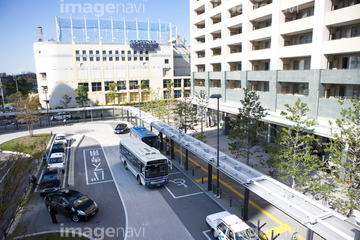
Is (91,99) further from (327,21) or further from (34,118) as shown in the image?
(327,21)

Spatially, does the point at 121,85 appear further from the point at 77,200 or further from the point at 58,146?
the point at 77,200

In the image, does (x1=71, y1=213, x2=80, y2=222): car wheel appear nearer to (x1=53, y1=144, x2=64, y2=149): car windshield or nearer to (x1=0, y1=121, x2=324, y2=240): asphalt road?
(x1=0, y1=121, x2=324, y2=240): asphalt road

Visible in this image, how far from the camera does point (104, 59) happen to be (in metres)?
73.4

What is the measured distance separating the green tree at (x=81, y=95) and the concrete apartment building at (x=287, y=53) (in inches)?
1441

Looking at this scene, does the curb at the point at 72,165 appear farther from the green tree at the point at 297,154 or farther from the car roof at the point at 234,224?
the green tree at the point at 297,154

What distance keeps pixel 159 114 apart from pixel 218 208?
83.8 feet

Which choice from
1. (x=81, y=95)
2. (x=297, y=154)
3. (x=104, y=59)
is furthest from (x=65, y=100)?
(x=297, y=154)

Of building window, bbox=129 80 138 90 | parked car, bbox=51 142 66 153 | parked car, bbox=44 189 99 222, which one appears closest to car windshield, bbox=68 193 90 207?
parked car, bbox=44 189 99 222

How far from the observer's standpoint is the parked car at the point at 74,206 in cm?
1653

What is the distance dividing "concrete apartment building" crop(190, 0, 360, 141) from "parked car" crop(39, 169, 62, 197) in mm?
22463

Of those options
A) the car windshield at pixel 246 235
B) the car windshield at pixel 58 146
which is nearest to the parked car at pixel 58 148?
the car windshield at pixel 58 146

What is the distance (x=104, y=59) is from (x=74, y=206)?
63208 mm

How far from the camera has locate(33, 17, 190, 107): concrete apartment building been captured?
226 ft

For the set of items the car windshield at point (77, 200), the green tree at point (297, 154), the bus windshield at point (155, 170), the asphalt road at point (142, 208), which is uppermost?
the green tree at point (297, 154)
